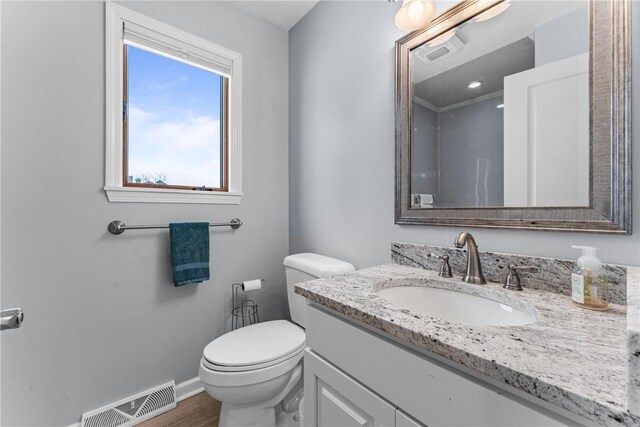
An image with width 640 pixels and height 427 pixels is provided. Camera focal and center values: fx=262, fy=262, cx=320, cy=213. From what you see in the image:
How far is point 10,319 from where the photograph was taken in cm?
61

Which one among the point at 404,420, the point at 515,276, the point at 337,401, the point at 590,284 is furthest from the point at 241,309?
the point at 590,284

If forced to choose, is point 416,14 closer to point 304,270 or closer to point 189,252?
Result: point 304,270

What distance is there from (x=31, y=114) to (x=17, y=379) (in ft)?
3.64

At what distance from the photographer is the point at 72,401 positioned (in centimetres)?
120

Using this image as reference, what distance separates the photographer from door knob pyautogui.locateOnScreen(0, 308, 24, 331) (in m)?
0.60

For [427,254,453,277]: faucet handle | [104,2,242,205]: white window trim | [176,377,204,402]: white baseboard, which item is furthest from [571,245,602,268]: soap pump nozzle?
[176,377,204,402]: white baseboard

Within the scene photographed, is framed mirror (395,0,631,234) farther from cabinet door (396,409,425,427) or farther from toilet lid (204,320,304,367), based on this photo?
toilet lid (204,320,304,367)

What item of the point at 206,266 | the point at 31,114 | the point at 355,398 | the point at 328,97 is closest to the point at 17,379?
the point at 206,266

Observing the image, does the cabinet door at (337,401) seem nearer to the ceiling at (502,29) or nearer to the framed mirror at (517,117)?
the framed mirror at (517,117)

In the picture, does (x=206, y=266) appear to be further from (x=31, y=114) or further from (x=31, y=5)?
(x=31, y=5)

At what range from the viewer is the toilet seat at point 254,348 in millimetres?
1076

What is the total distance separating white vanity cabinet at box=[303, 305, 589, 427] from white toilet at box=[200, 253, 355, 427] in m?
0.32

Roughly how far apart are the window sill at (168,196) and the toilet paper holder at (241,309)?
1.79ft

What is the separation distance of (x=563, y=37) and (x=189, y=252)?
1734mm
